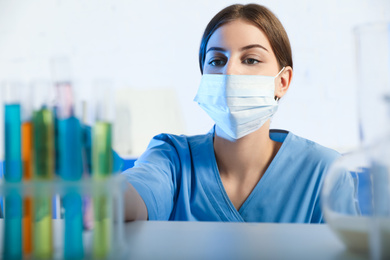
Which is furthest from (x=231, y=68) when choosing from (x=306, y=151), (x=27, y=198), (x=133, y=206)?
(x=27, y=198)

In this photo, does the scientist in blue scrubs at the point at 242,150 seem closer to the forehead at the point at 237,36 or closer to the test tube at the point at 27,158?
the forehead at the point at 237,36

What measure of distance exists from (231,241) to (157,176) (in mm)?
482

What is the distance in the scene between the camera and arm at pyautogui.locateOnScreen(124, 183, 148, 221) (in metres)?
0.70

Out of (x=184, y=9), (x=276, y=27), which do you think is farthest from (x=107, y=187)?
(x=184, y=9)

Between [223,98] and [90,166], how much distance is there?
0.80m

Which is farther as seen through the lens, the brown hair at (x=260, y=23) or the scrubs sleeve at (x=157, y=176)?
the brown hair at (x=260, y=23)

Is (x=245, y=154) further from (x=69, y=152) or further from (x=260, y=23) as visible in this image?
(x=69, y=152)

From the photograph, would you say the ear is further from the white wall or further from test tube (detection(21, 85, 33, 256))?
the white wall

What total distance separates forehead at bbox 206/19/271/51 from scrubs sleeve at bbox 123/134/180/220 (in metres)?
0.34

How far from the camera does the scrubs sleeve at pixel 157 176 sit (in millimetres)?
874

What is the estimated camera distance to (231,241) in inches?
21.1

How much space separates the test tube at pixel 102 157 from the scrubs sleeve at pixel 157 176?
1.26ft

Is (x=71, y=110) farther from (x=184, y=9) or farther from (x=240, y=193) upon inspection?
(x=184, y=9)

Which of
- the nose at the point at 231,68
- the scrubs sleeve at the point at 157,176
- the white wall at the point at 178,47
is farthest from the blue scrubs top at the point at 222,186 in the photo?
the white wall at the point at 178,47
